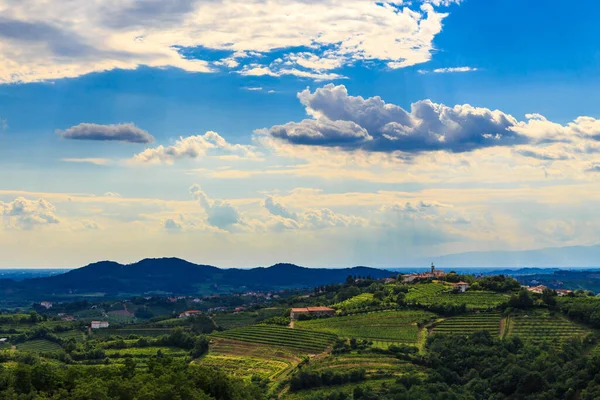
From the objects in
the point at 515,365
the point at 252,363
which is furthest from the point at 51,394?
the point at 515,365

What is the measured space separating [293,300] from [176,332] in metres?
53.4

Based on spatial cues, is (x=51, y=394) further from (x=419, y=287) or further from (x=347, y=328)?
(x=419, y=287)

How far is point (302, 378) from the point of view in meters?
79.2

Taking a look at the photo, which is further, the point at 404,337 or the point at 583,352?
the point at 404,337

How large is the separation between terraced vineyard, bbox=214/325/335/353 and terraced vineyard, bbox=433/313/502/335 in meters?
16.3

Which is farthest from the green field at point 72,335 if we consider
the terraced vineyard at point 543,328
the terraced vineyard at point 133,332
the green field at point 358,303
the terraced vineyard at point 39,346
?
the terraced vineyard at point 543,328

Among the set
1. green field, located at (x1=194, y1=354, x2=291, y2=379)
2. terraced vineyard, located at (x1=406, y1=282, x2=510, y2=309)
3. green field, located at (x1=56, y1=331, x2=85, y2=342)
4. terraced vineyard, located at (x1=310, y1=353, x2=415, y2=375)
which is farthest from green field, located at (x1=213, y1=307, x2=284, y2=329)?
terraced vineyard, located at (x1=310, y1=353, x2=415, y2=375)

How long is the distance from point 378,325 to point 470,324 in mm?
13381

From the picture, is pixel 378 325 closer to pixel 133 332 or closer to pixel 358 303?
pixel 358 303

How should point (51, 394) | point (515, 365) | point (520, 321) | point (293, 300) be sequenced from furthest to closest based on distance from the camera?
point (293, 300), point (520, 321), point (515, 365), point (51, 394)

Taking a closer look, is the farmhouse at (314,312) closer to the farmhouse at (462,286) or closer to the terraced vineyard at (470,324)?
the terraced vineyard at (470,324)

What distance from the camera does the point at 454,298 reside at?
114250mm

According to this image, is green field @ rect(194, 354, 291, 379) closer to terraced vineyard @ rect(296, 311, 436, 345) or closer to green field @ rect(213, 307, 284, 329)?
terraced vineyard @ rect(296, 311, 436, 345)

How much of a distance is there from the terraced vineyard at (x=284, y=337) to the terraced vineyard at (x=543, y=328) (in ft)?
85.0
